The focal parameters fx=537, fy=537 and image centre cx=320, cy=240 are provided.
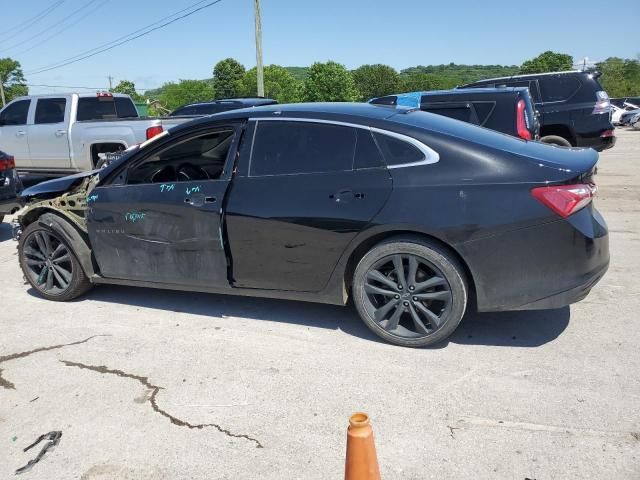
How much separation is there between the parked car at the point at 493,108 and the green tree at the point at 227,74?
324 ft

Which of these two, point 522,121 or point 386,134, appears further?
point 522,121

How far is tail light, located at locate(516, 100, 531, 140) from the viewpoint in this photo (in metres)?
7.64

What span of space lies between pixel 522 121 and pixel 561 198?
185 inches

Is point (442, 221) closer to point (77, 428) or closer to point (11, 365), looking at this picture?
point (77, 428)

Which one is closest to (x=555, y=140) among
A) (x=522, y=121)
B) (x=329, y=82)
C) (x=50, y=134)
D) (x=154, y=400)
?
(x=522, y=121)

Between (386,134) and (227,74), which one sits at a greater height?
(227,74)

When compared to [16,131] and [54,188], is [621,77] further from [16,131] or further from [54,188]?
[54,188]

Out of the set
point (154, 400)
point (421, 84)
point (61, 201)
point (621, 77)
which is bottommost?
point (154, 400)

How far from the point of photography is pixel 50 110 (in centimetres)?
1081

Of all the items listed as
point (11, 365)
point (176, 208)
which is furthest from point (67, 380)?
point (176, 208)

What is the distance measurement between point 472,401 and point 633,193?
8076mm

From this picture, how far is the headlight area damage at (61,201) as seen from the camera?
485 cm

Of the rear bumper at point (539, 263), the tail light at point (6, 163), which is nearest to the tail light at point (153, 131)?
the tail light at point (6, 163)

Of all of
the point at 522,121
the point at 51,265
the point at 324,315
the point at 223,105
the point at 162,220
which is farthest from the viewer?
the point at 223,105
